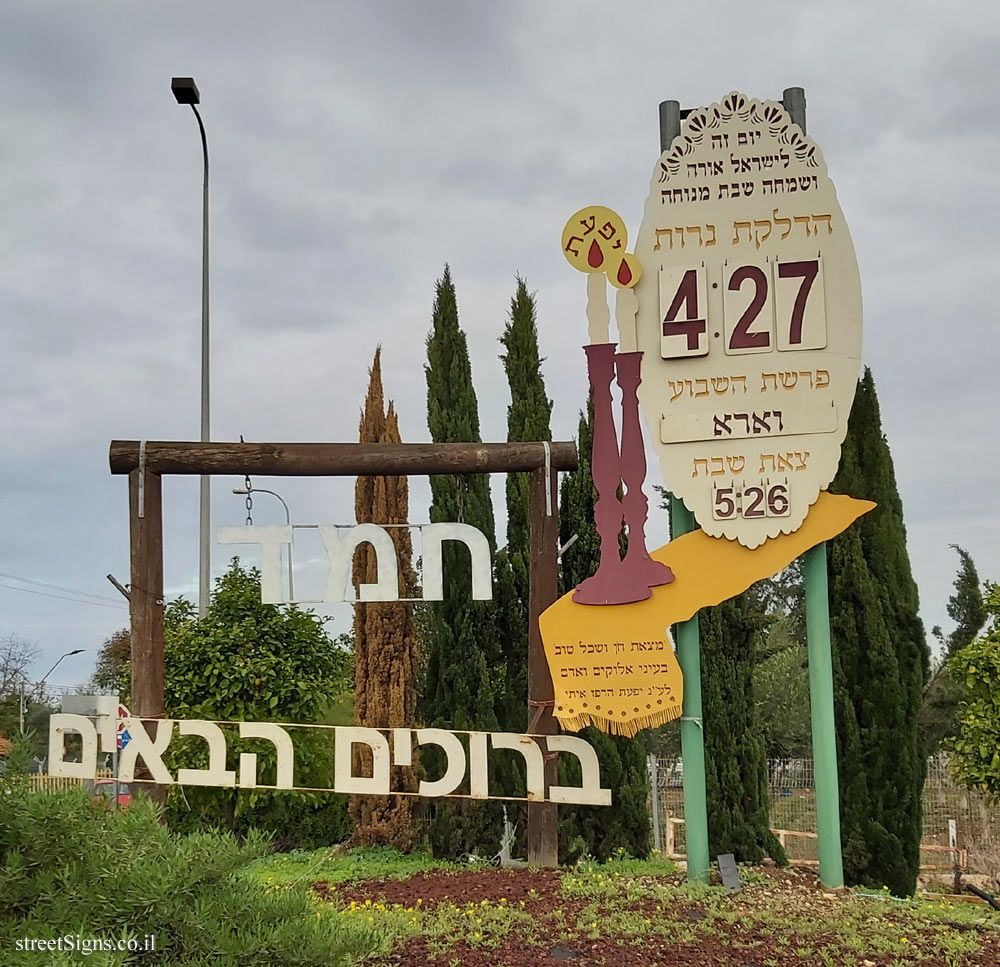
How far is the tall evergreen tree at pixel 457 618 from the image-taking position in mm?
9359

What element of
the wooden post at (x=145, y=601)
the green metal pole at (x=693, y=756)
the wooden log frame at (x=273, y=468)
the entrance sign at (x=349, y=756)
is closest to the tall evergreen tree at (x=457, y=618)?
the entrance sign at (x=349, y=756)

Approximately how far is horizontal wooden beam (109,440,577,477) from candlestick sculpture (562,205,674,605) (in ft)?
2.20

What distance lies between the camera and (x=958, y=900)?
870 centimetres

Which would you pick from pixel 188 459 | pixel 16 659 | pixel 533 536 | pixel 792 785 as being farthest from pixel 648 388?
pixel 16 659

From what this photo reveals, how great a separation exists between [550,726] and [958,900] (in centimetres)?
377

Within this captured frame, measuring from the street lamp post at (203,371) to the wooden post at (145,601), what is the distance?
7.45 ft

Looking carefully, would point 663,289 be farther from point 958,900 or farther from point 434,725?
point 958,900

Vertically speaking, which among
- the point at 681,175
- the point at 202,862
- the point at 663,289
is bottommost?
the point at 202,862

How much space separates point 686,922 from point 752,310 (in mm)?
4068

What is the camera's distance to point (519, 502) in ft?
33.2

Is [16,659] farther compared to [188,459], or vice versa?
[16,659]

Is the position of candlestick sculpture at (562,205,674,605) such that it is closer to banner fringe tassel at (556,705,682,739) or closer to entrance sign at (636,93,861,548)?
entrance sign at (636,93,861,548)

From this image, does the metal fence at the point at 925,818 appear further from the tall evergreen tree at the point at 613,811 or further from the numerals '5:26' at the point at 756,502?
the numerals '5:26' at the point at 756,502

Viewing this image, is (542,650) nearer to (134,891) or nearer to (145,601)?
(145,601)
